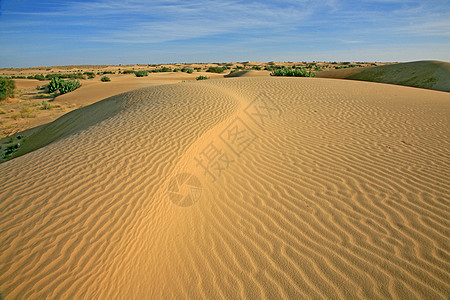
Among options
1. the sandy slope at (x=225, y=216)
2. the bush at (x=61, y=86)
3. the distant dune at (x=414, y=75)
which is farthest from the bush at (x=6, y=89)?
the distant dune at (x=414, y=75)

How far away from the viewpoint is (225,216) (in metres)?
3.69

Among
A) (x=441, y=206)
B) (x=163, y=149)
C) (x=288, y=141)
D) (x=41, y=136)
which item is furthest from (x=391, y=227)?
(x=41, y=136)

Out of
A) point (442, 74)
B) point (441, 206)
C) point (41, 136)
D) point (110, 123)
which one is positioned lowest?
point (41, 136)

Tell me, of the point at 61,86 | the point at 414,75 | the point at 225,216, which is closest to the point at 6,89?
the point at 61,86

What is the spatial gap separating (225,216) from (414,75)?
23.1 metres

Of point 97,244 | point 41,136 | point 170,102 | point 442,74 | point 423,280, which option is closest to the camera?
point 423,280

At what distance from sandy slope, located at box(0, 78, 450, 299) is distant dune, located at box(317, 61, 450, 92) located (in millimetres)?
15304

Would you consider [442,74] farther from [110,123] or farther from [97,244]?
[97,244]

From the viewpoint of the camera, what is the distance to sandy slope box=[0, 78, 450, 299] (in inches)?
99.6

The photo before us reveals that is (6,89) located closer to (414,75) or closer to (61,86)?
(61,86)

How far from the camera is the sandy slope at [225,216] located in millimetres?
2529

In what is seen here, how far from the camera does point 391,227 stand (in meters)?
3.11

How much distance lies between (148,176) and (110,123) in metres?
3.57

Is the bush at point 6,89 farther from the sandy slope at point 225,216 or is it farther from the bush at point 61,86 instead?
the sandy slope at point 225,216
